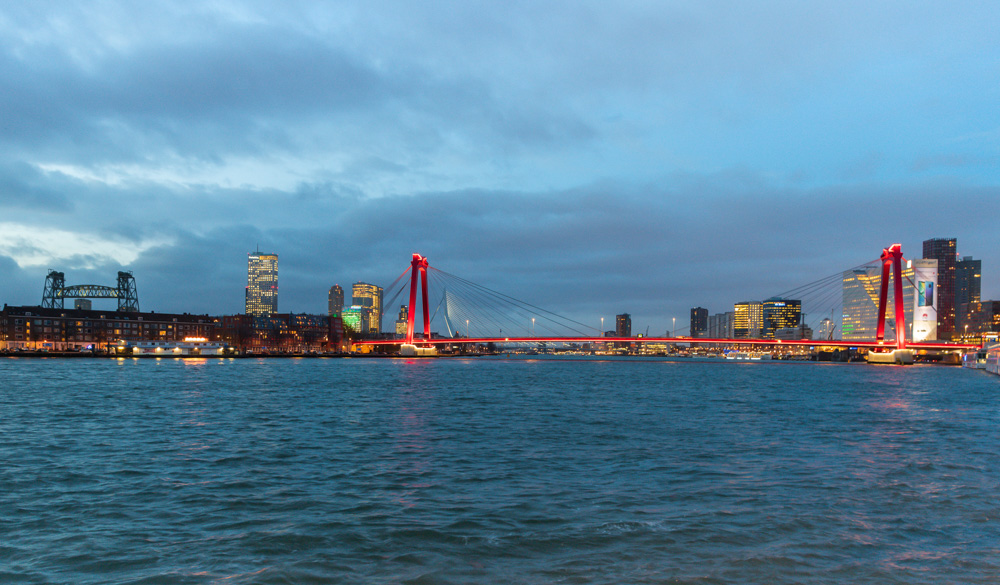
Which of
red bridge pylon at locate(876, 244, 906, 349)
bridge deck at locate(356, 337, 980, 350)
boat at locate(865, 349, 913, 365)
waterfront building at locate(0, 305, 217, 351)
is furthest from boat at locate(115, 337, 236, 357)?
boat at locate(865, 349, 913, 365)

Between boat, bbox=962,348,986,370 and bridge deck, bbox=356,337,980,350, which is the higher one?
bridge deck, bbox=356,337,980,350

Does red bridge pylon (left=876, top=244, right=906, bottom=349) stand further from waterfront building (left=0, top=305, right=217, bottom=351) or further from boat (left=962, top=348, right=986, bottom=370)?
waterfront building (left=0, top=305, right=217, bottom=351)

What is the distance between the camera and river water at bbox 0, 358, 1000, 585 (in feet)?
29.1

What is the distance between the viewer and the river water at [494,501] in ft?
29.1

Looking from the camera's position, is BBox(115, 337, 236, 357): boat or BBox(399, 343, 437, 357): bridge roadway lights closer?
BBox(399, 343, 437, 357): bridge roadway lights

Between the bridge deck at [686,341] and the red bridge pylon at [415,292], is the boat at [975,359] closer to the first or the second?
the bridge deck at [686,341]

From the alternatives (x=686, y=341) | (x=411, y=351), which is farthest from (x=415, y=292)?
(x=686, y=341)

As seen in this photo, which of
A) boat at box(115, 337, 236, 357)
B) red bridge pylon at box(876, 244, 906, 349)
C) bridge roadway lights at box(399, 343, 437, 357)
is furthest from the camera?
boat at box(115, 337, 236, 357)

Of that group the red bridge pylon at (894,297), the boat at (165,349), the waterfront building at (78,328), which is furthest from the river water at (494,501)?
the waterfront building at (78,328)

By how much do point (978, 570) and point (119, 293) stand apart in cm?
21233

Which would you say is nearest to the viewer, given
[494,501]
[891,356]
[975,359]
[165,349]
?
[494,501]

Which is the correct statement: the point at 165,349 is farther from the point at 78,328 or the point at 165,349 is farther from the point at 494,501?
the point at 494,501

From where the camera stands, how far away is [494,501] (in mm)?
12531

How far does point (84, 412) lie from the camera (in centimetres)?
3006
